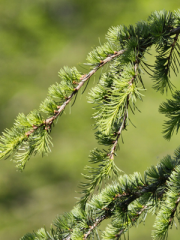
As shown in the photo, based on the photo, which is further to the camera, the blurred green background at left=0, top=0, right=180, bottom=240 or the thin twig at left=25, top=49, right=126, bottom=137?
the blurred green background at left=0, top=0, right=180, bottom=240

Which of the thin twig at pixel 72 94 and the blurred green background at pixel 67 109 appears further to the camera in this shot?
the blurred green background at pixel 67 109

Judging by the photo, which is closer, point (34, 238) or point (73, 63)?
point (34, 238)

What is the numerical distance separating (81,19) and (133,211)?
205 cm

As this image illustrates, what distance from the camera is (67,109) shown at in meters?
2.01

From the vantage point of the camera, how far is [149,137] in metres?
1.98

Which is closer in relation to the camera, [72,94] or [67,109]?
[72,94]

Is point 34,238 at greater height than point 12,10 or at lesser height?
lesser

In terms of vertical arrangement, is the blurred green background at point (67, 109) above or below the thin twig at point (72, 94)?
above

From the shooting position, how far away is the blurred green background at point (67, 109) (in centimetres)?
179

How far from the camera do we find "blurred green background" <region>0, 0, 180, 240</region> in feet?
5.88

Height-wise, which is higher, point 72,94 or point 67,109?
point 67,109

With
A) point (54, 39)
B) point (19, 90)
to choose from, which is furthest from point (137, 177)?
point (54, 39)

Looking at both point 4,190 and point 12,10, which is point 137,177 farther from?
point 12,10

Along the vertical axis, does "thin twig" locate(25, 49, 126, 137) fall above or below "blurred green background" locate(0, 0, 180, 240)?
below
